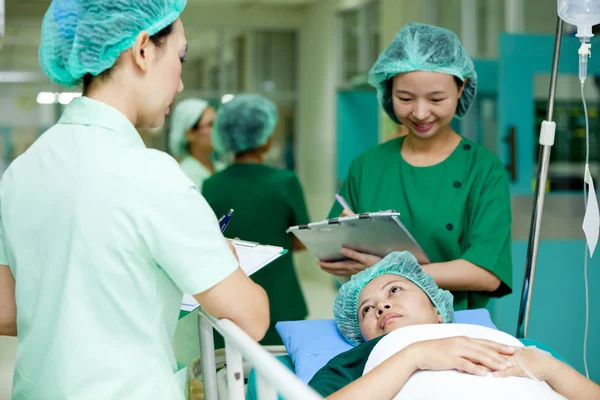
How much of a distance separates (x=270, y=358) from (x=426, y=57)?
1.16 m

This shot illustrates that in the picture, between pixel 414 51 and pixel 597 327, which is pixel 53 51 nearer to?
pixel 414 51

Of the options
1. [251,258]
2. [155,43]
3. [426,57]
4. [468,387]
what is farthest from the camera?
[426,57]

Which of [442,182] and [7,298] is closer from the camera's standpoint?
[7,298]

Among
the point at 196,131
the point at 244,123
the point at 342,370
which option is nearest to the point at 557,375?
the point at 342,370

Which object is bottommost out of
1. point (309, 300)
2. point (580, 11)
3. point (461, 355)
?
point (309, 300)

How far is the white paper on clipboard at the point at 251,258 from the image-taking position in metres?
1.42

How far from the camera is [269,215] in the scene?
2855 millimetres

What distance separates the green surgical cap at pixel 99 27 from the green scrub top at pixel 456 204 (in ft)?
3.16

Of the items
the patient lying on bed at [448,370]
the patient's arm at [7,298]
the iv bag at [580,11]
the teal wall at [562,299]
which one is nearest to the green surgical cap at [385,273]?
the patient lying on bed at [448,370]

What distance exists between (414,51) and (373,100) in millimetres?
5417

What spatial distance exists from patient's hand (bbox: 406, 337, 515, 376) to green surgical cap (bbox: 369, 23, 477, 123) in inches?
31.7

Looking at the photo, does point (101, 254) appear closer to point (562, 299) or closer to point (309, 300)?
point (562, 299)

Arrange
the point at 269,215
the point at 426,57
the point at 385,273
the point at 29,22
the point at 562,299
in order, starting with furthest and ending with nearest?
the point at 29,22 → the point at 562,299 → the point at 269,215 → the point at 426,57 → the point at 385,273

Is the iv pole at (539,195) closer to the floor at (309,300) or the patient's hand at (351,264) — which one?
the patient's hand at (351,264)
